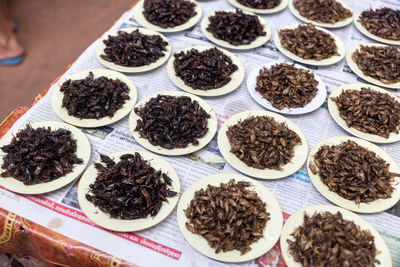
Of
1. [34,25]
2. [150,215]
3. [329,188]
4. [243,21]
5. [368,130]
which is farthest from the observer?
[34,25]

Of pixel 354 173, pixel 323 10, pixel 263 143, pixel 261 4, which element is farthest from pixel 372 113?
pixel 261 4

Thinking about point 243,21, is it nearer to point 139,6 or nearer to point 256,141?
point 139,6

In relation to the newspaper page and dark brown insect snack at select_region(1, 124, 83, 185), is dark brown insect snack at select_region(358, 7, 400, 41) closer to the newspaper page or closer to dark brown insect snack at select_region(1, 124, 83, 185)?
the newspaper page

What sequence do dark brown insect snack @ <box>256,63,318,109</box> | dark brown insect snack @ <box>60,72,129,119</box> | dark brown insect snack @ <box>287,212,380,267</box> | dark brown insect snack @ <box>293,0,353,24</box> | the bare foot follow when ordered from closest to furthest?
dark brown insect snack @ <box>287,212,380,267</box>, dark brown insect snack @ <box>60,72,129,119</box>, dark brown insect snack @ <box>256,63,318,109</box>, dark brown insect snack @ <box>293,0,353,24</box>, the bare foot

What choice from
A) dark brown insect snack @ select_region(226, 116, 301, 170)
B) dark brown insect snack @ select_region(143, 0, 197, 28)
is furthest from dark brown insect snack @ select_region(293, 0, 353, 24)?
dark brown insect snack @ select_region(226, 116, 301, 170)

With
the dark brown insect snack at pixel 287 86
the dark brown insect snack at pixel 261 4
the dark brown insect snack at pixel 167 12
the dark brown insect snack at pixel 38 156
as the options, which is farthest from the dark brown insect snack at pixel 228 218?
the dark brown insect snack at pixel 261 4

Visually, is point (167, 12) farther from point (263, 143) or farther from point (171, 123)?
point (263, 143)

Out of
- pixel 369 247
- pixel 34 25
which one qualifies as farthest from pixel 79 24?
pixel 369 247
